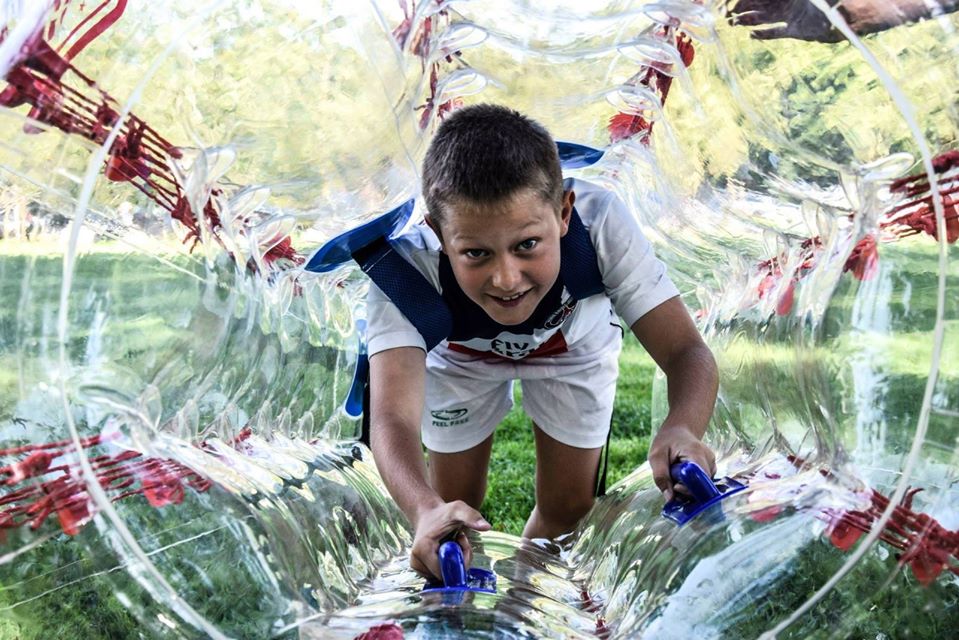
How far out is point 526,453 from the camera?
115 inches

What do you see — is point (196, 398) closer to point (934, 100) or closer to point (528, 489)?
point (934, 100)

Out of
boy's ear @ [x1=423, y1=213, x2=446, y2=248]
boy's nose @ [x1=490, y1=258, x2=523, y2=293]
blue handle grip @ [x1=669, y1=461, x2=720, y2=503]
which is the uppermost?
boy's ear @ [x1=423, y1=213, x2=446, y2=248]

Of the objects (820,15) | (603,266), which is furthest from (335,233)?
(820,15)

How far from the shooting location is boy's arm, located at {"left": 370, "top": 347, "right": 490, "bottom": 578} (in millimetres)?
1242

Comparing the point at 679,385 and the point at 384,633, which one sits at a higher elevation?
the point at 679,385

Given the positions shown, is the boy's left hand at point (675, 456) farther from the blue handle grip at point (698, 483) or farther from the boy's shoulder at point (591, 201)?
the boy's shoulder at point (591, 201)

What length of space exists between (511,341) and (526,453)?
1100 mm

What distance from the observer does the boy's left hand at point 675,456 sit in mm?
1406

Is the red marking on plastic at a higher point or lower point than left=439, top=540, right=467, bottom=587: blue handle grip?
lower

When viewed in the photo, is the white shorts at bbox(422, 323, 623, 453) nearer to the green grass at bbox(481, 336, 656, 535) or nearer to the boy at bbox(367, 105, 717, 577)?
the boy at bbox(367, 105, 717, 577)

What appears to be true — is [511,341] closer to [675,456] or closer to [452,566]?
[675,456]

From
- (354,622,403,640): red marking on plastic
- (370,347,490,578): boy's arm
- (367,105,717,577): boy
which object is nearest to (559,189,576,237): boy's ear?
(367,105,717,577): boy

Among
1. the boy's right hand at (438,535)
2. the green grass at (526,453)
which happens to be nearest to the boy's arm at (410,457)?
the boy's right hand at (438,535)

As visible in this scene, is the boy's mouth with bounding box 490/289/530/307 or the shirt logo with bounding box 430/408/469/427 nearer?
the boy's mouth with bounding box 490/289/530/307
